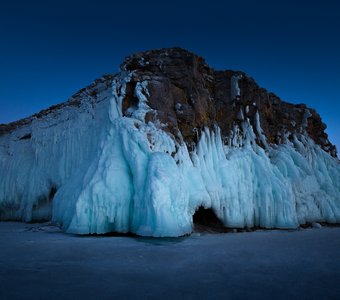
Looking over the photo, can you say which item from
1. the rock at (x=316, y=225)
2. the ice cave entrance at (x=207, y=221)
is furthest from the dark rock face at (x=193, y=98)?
the rock at (x=316, y=225)

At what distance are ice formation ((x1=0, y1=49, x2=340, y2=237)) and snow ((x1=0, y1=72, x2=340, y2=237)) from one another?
41mm

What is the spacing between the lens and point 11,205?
59.4 feet

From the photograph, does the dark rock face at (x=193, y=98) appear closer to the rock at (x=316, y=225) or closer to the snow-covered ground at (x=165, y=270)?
the rock at (x=316, y=225)

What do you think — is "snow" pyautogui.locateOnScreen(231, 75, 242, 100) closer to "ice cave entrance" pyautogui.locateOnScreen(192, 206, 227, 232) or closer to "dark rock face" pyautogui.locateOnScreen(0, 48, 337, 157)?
"dark rock face" pyautogui.locateOnScreen(0, 48, 337, 157)

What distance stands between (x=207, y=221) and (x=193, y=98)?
18.4 feet

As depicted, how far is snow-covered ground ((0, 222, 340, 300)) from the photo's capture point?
13.9 ft

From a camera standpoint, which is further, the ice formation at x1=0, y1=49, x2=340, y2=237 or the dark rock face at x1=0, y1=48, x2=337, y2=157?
the dark rock face at x1=0, y1=48, x2=337, y2=157

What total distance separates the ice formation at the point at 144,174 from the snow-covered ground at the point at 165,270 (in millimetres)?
2116

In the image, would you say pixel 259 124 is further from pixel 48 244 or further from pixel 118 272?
pixel 118 272

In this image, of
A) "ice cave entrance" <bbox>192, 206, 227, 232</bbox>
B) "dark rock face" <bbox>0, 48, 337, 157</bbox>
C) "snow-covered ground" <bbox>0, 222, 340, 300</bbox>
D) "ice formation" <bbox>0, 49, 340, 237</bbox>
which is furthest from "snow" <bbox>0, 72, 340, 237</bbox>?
"snow-covered ground" <bbox>0, 222, 340, 300</bbox>

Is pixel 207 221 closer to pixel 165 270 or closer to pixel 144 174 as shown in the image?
pixel 144 174

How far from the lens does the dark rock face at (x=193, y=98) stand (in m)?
14.0

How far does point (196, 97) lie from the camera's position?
593 inches

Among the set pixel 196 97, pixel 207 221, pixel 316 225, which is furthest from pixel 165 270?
pixel 316 225
